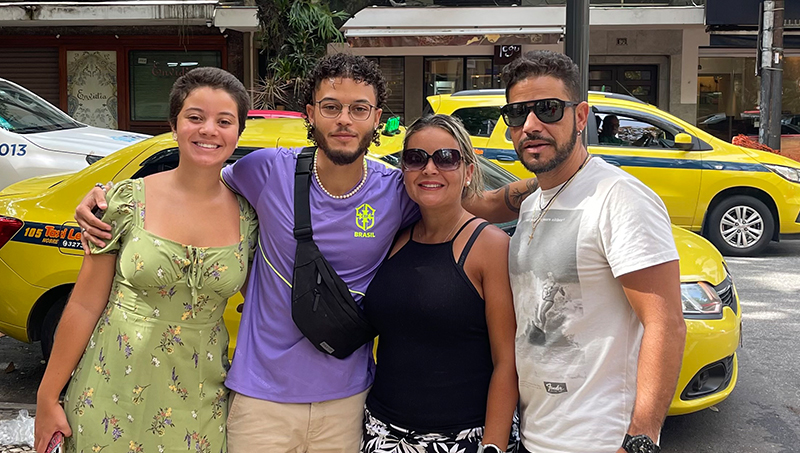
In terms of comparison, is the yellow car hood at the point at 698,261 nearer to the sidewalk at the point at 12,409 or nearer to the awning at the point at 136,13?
the sidewalk at the point at 12,409

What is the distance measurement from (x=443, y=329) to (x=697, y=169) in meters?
7.78

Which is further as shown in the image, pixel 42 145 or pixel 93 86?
pixel 93 86

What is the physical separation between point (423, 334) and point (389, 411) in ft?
0.90

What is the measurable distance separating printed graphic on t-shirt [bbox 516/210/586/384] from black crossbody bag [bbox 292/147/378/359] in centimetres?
55

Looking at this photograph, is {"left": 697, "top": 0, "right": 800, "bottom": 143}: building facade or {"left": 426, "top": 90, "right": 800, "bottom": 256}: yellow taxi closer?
{"left": 426, "top": 90, "right": 800, "bottom": 256}: yellow taxi

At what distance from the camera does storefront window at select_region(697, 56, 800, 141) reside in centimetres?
1730

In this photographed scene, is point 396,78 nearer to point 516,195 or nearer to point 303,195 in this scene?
point 516,195

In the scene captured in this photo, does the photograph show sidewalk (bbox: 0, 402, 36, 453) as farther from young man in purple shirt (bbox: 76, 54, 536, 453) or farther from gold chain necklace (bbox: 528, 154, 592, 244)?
gold chain necklace (bbox: 528, 154, 592, 244)

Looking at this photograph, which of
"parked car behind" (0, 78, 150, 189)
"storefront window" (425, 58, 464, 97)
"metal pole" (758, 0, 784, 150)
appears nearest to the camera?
"parked car behind" (0, 78, 150, 189)

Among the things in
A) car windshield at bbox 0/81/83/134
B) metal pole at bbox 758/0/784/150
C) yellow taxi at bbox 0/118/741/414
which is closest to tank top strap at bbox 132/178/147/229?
yellow taxi at bbox 0/118/741/414

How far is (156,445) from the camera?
237cm

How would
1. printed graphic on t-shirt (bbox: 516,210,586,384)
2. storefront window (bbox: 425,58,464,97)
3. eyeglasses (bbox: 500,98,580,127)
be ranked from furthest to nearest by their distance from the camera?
→ storefront window (bbox: 425,58,464,97), eyeglasses (bbox: 500,98,580,127), printed graphic on t-shirt (bbox: 516,210,586,384)

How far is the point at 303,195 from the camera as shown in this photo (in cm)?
254

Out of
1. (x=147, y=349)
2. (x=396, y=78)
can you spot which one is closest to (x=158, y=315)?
(x=147, y=349)
